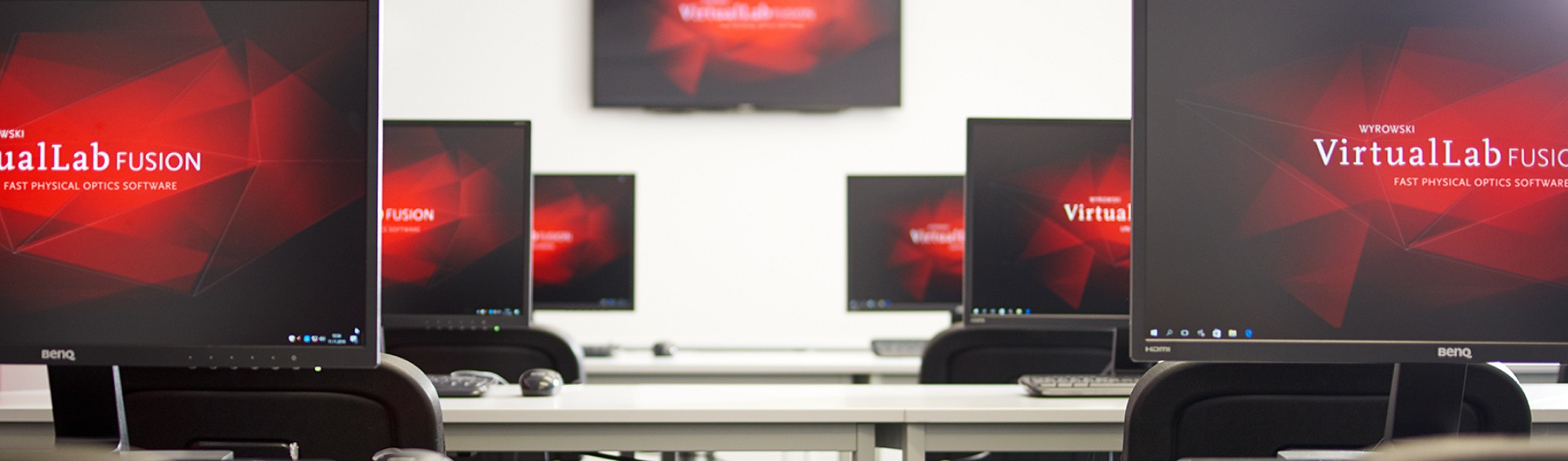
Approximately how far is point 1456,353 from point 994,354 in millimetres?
1245

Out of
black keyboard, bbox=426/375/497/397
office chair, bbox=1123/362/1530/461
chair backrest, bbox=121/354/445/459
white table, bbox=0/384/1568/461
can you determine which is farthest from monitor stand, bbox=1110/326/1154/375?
chair backrest, bbox=121/354/445/459

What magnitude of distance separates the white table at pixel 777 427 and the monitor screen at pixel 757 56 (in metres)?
3.34

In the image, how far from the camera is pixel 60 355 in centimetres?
123

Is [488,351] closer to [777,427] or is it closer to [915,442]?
[777,427]

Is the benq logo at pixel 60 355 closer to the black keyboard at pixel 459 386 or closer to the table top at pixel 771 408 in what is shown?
the table top at pixel 771 408

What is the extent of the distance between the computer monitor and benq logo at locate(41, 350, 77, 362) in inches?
46.2

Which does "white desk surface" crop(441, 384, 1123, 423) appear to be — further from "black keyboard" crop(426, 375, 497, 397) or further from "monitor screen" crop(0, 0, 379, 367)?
"monitor screen" crop(0, 0, 379, 367)

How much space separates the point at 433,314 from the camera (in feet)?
8.05

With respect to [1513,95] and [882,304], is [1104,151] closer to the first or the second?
[1513,95]

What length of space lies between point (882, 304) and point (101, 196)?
2.40m

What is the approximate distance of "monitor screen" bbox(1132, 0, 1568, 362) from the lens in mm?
1193

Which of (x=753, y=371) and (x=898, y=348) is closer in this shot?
(x=753, y=371)

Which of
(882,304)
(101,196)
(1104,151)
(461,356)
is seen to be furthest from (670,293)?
(101,196)

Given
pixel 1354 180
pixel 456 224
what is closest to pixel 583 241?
pixel 456 224
